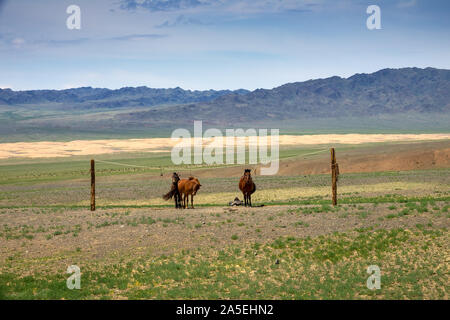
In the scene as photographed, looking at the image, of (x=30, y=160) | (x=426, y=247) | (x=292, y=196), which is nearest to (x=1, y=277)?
(x=426, y=247)

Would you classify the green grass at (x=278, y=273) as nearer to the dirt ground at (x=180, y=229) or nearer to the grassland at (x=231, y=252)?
the grassland at (x=231, y=252)

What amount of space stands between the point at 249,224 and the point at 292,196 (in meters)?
14.7

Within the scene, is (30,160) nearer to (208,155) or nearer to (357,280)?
(208,155)

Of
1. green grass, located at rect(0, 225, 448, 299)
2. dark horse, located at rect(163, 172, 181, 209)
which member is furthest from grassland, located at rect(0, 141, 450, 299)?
dark horse, located at rect(163, 172, 181, 209)

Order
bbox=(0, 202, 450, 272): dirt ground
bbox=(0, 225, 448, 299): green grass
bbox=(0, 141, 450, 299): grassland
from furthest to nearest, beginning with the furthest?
1. bbox=(0, 202, 450, 272): dirt ground
2. bbox=(0, 141, 450, 299): grassland
3. bbox=(0, 225, 448, 299): green grass

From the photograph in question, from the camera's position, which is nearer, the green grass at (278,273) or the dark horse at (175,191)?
the green grass at (278,273)

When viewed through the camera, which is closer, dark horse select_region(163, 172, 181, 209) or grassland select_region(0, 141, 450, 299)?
grassland select_region(0, 141, 450, 299)

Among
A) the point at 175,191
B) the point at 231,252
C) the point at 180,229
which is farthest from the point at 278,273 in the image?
the point at 175,191

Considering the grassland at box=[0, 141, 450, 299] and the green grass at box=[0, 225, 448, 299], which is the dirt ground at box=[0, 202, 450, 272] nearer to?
the grassland at box=[0, 141, 450, 299]

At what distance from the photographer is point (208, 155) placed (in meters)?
85.3

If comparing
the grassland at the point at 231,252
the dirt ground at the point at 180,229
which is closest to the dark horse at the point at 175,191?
the grassland at the point at 231,252

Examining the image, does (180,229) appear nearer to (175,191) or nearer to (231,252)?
(231,252)

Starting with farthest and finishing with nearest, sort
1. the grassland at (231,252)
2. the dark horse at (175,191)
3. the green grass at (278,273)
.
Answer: the dark horse at (175,191) < the grassland at (231,252) < the green grass at (278,273)

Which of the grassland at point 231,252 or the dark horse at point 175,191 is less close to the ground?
the dark horse at point 175,191
